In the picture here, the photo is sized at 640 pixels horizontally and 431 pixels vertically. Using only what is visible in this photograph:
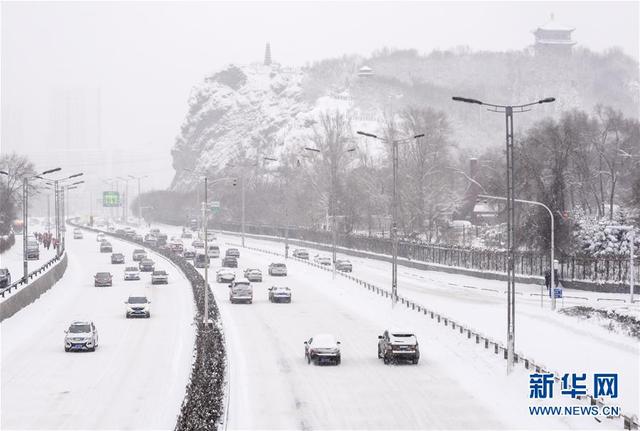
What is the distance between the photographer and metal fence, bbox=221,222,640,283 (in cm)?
8112

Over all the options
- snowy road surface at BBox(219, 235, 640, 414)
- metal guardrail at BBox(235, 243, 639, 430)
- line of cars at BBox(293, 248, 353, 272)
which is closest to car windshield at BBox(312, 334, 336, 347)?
metal guardrail at BBox(235, 243, 639, 430)

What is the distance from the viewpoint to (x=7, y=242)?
125562mm

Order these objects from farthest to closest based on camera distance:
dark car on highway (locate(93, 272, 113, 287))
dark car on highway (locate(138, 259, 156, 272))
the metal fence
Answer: dark car on highway (locate(138, 259, 156, 272)), dark car on highway (locate(93, 272, 113, 287)), the metal fence

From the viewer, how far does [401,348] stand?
44.8m

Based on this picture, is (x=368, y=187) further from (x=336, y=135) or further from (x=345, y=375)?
(x=345, y=375)

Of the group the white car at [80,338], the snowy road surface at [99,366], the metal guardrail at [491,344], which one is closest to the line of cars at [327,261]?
the metal guardrail at [491,344]

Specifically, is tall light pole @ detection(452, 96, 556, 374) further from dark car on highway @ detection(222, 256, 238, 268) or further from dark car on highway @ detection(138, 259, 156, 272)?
dark car on highway @ detection(222, 256, 238, 268)

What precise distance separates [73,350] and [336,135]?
10993 cm

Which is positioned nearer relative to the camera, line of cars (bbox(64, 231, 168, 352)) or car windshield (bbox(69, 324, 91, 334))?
line of cars (bbox(64, 231, 168, 352))

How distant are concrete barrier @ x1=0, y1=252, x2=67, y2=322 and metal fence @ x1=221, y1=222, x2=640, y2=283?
37686 millimetres

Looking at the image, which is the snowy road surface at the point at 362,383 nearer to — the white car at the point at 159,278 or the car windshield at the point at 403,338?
the car windshield at the point at 403,338

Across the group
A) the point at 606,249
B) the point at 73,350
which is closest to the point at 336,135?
the point at 606,249

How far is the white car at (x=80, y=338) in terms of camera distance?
5056 centimetres

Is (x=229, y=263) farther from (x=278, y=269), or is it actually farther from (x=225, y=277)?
(x=225, y=277)
